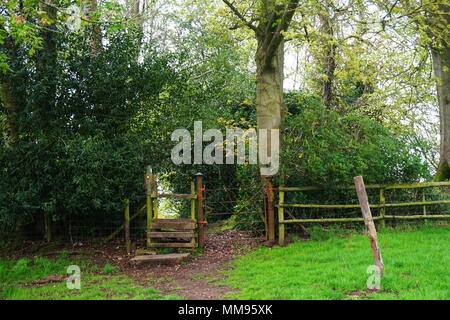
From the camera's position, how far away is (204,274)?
317 inches

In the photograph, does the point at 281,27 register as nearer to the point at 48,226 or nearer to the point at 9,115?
the point at 9,115

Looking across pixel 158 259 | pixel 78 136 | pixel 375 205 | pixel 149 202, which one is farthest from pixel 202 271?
pixel 375 205

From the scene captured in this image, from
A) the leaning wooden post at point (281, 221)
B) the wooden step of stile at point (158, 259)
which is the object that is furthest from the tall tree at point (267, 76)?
the wooden step of stile at point (158, 259)

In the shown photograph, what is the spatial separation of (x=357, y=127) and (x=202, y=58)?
8.33 m

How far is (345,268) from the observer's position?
279 inches

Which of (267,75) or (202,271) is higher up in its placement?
(267,75)

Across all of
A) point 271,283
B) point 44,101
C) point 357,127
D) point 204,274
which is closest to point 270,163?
point 357,127

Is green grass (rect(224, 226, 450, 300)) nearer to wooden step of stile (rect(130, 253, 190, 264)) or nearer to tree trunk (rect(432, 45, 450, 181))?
wooden step of stile (rect(130, 253, 190, 264))

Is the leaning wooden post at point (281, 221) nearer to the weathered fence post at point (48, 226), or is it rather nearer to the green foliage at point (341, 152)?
the green foliage at point (341, 152)

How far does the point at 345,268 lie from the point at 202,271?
2.78 m
